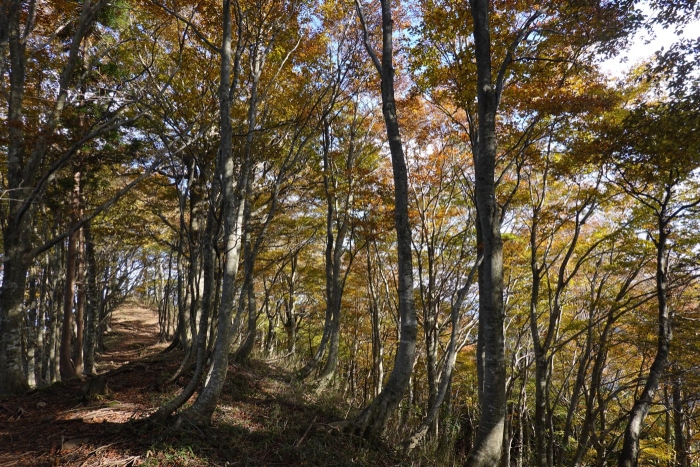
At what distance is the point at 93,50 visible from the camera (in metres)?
9.29

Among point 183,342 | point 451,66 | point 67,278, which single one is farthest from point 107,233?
point 451,66

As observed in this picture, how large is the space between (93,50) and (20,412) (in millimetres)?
8729

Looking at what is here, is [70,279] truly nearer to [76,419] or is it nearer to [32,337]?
[32,337]

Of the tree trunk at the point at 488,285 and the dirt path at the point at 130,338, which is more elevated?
the tree trunk at the point at 488,285

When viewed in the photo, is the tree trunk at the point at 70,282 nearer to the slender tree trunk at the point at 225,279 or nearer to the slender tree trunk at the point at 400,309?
the slender tree trunk at the point at 225,279

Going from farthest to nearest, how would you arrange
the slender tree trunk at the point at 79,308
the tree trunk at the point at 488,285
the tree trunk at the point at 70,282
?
the slender tree trunk at the point at 79,308 → the tree trunk at the point at 70,282 → the tree trunk at the point at 488,285

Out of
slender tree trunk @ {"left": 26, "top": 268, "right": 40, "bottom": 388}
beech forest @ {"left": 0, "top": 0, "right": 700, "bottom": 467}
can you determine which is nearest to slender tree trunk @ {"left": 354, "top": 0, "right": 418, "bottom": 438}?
beech forest @ {"left": 0, "top": 0, "right": 700, "bottom": 467}

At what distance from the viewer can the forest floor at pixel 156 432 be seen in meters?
3.78

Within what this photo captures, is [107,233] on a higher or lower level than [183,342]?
higher

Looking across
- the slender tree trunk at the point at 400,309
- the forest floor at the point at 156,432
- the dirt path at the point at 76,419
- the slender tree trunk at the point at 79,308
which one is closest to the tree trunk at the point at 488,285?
the slender tree trunk at the point at 400,309

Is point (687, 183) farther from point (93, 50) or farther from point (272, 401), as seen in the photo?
point (93, 50)

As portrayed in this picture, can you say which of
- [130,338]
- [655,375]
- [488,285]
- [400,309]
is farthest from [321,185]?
[130,338]

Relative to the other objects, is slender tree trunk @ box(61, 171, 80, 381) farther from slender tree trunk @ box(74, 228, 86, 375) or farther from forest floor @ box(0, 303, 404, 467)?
forest floor @ box(0, 303, 404, 467)

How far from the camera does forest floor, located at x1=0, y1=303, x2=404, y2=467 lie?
3.78m
